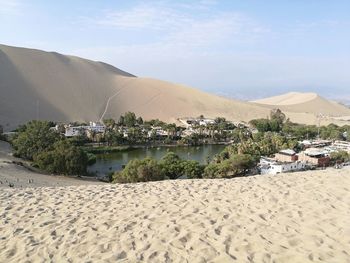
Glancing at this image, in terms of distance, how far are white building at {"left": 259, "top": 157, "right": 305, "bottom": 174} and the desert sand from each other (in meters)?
21.2

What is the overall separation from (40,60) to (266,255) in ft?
299

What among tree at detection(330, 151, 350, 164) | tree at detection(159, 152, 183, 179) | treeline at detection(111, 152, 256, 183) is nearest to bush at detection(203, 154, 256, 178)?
treeline at detection(111, 152, 256, 183)

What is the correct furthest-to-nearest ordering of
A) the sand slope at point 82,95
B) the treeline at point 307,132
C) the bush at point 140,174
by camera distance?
the sand slope at point 82,95, the treeline at point 307,132, the bush at point 140,174

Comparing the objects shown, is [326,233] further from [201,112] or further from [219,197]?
[201,112]

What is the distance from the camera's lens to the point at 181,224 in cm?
625

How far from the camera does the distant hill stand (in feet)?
243

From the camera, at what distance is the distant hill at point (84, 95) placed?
74062 millimetres

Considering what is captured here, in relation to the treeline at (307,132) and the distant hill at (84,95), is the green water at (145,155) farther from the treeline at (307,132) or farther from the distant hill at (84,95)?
the distant hill at (84,95)

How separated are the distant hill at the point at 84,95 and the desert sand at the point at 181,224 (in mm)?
61898

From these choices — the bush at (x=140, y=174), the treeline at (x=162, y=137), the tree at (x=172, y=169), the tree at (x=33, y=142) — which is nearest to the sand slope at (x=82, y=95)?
the treeline at (x=162, y=137)

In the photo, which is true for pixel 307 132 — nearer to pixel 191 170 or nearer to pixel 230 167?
pixel 230 167

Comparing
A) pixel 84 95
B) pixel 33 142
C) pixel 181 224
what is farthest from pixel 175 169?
pixel 84 95

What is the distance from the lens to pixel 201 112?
277ft

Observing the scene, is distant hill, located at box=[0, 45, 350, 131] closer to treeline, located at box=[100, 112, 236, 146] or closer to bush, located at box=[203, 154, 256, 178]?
treeline, located at box=[100, 112, 236, 146]
